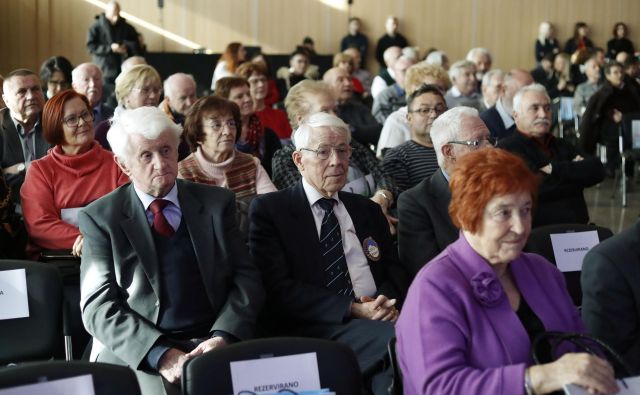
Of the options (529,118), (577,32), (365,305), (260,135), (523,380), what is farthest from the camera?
(577,32)

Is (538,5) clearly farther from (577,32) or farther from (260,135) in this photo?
(260,135)

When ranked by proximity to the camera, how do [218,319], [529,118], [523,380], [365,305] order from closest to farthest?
1. [523,380]
2. [218,319]
3. [365,305]
4. [529,118]

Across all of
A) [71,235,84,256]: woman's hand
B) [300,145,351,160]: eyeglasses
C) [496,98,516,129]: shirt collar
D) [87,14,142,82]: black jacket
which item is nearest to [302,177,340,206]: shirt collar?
[300,145,351,160]: eyeglasses

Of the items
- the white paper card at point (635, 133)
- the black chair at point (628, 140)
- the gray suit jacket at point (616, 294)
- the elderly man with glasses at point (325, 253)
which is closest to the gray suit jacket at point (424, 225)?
the elderly man with glasses at point (325, 253)

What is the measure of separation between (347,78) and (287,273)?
4356mm

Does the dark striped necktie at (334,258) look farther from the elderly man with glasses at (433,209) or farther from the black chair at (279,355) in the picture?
the black chair at (279,355)

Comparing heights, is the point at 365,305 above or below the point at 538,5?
below

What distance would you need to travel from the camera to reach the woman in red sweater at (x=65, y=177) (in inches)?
157

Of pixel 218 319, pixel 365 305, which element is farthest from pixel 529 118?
pixel 218 319

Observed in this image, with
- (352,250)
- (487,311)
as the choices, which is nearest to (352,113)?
(352,250)

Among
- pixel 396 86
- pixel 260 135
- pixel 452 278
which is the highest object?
pixel 396 86

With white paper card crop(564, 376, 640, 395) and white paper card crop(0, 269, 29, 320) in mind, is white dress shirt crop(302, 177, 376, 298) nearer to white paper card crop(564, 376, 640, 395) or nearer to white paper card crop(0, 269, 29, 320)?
white paper card crop(0, 269, 29, 320)

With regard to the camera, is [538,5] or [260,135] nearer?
[260,135]

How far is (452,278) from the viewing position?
2334mm
